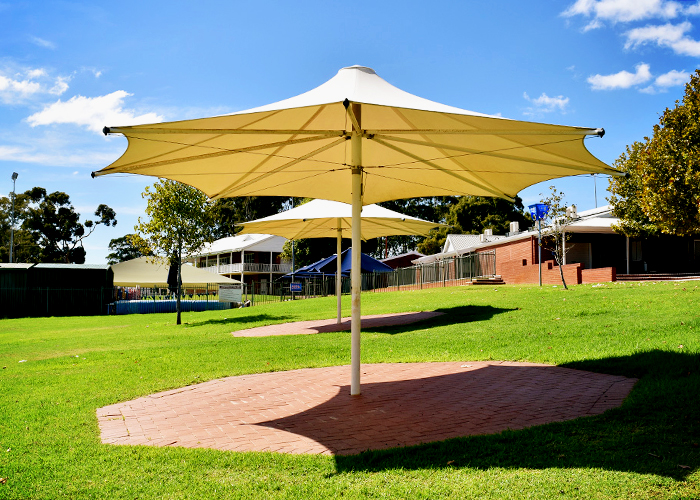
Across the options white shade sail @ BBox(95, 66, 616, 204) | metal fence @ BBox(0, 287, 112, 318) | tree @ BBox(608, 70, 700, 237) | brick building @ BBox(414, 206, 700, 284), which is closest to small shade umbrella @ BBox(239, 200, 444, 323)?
white shade sail @ BBox(95, 66, 616, 204)

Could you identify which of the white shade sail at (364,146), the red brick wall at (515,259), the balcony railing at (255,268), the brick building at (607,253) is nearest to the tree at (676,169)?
the brick building at (607,253)

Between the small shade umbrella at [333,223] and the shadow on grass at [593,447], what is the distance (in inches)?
383

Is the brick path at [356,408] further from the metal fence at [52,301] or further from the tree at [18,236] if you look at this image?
the tree at [18,236]

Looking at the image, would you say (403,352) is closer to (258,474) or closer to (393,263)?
(258,474)

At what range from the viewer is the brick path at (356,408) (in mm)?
5031

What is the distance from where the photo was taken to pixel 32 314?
98.5ft

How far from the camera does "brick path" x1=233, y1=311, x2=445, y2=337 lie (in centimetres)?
1439

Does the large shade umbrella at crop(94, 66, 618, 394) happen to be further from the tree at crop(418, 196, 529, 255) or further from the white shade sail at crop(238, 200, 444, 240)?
the tree at crop(418, 196, 529, 255)

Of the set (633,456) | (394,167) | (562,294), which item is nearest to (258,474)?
(633,456)

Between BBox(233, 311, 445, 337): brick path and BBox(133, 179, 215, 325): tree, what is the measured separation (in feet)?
21.1

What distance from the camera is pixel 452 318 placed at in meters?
14.2

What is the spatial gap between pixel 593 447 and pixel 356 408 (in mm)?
2560

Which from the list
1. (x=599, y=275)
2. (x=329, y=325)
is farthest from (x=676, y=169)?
(x=329, y=325)

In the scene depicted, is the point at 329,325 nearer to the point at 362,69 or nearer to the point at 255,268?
the point at 362,69
